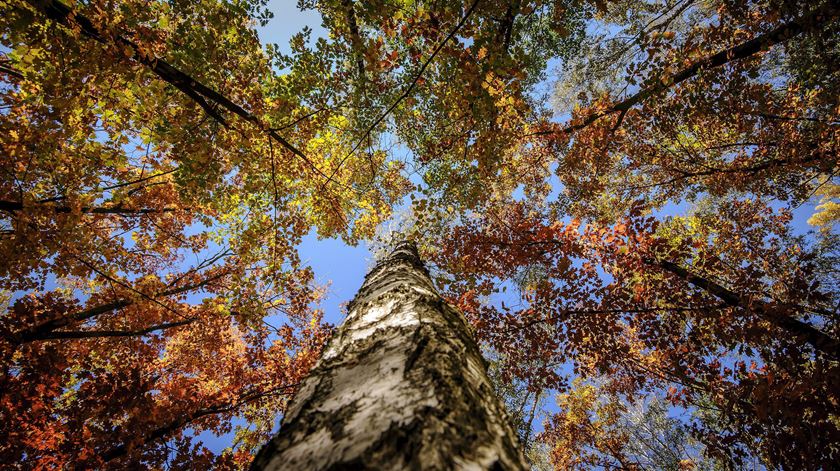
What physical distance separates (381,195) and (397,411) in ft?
27.2

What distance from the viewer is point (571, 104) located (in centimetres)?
1243

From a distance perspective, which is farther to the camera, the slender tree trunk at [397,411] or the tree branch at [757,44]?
the tree branch at [757,44]

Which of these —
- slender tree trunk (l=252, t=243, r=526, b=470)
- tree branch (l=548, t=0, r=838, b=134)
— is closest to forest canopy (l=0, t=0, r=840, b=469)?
tree branch (l=548, t=0, r=838, b=134)

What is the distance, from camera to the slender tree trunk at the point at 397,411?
81cm

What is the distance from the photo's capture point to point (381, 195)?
900 cm

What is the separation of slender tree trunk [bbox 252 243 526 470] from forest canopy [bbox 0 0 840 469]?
3.04 m

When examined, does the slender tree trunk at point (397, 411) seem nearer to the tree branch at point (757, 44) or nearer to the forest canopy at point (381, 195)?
the forest canopy at point (381, 195)

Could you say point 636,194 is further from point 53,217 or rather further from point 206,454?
point 53,217

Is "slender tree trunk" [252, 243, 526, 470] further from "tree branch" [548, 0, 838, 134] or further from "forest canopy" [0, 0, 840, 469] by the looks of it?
"tree branch" [548, 0, 838, 134]

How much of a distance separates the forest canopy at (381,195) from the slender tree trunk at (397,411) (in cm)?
304

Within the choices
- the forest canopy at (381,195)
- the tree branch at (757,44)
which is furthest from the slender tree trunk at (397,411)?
the tree branch at (757,44)

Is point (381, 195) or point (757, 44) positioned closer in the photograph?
point (757, 44)

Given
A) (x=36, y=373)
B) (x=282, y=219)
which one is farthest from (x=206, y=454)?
(x=282, y=219)

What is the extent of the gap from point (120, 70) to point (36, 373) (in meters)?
6.20
